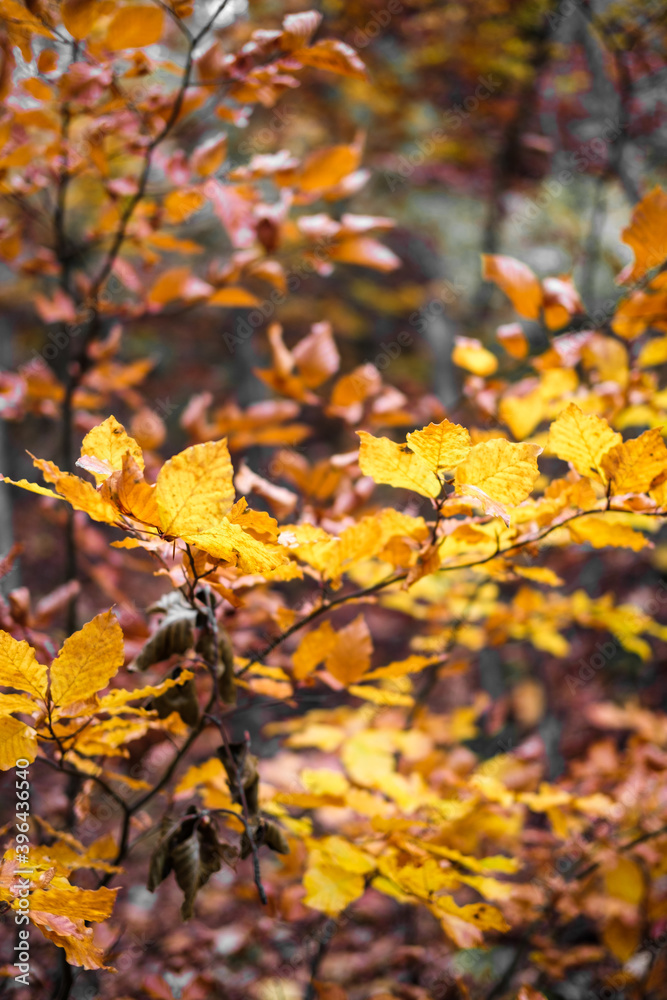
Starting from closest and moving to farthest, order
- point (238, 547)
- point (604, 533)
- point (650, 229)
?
point (238, 547) < point (604, 533) < point (650, 229)

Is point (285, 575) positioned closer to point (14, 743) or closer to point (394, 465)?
point (394, 465)

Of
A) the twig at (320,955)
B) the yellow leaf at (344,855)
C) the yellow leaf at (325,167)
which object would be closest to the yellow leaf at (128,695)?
the yellow leaf at (344,855)

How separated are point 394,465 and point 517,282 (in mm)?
542

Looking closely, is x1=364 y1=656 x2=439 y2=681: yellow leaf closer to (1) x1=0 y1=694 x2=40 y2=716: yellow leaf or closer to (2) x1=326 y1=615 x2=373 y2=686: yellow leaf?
(2) x1=326 y1=615 x2=373 y2=686: yellow leaf

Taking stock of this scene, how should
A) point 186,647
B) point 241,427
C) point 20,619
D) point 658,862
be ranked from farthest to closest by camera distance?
point 241,427
point 658,862
point 20,619
point 186,647

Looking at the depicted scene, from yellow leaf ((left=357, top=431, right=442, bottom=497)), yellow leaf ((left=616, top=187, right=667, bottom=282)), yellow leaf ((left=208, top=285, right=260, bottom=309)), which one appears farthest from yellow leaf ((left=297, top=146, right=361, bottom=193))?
yellow leaf ((left=357, top=431, right=442, bottom=497))

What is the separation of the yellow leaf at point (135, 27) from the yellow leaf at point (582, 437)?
28.4 inches

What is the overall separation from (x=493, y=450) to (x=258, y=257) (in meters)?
0.85

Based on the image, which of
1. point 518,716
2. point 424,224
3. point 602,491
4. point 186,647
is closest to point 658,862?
point 602,491

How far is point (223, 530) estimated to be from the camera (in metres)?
0.45

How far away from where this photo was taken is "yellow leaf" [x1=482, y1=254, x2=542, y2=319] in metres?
0.93

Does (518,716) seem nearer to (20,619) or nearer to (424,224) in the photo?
(20,619)

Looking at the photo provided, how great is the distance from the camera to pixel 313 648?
0.75 m

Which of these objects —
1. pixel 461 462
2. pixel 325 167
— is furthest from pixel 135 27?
pixel 461 462
